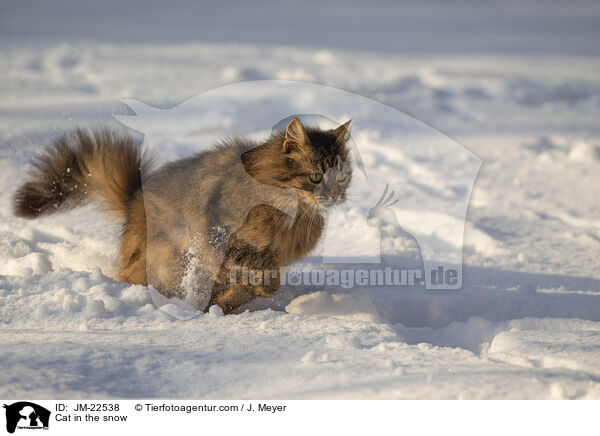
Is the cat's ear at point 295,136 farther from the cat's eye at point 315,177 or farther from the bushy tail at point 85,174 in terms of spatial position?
the bushy tail at point 85,174

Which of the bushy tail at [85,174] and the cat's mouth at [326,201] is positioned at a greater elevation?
the bushy tail at [85,174]

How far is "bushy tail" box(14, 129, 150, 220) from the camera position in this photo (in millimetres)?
2623

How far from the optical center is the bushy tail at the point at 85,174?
8.61 feet

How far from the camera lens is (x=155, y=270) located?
242cm

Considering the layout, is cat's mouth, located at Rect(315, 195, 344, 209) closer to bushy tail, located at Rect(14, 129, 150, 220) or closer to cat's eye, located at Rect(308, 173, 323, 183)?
cat's eye, located at Rect(308, 173, 323, 183)

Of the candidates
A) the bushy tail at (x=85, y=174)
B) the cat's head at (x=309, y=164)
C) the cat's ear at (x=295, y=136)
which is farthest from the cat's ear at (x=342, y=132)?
the bushy tail at (x=85, y=174)

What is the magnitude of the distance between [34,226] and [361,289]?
1.94 meters

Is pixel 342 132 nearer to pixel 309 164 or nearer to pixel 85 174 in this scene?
pixel 309 164

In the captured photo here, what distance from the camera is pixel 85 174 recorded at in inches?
105

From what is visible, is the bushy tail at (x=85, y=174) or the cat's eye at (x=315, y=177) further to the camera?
the bushy tail at (x=85, y=174)
